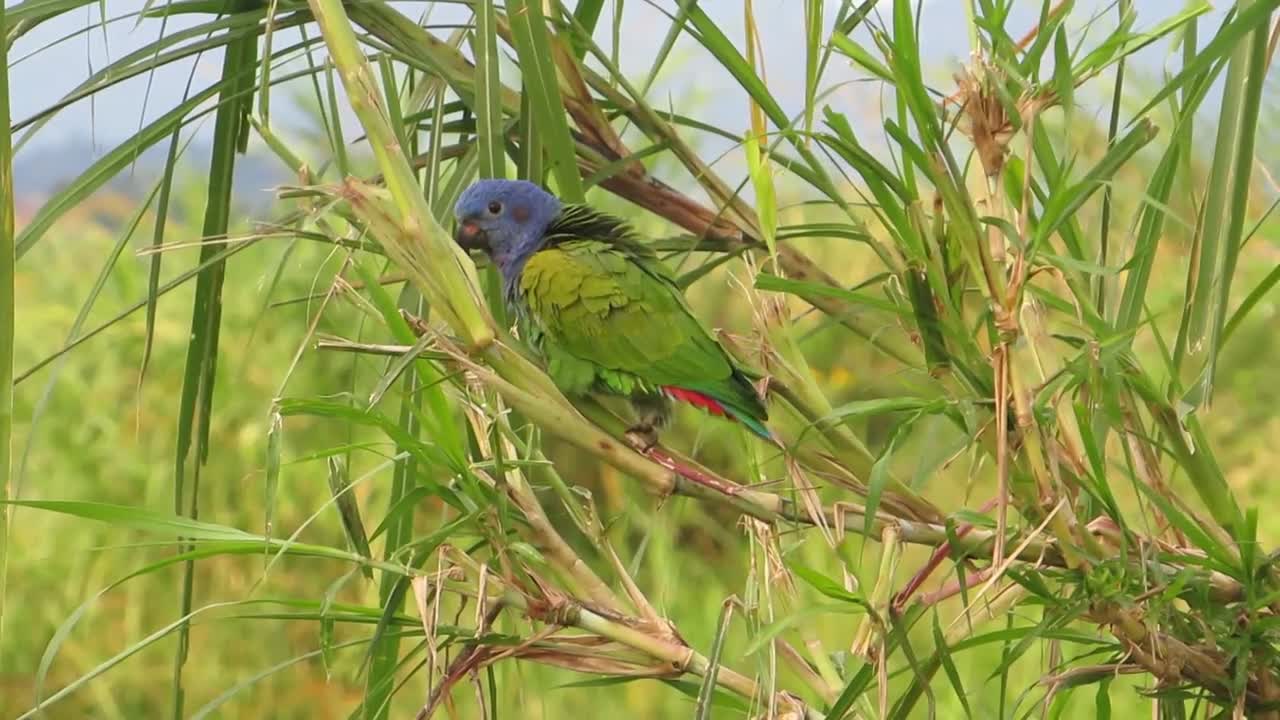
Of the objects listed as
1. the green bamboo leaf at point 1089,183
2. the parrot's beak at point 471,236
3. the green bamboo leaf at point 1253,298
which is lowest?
the green bamboo leaf at point 1253,298

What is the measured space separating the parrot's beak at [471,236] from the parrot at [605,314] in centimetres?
2

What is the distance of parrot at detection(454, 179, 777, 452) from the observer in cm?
109

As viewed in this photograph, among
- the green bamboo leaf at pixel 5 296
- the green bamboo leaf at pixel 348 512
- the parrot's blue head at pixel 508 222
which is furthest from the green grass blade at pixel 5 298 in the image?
the parrot's blue head at pixel 508 222

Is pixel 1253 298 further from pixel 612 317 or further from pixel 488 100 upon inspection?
pixel 612 317

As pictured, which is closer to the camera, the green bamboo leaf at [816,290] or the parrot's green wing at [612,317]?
the green bamboo leaf at [816,290]

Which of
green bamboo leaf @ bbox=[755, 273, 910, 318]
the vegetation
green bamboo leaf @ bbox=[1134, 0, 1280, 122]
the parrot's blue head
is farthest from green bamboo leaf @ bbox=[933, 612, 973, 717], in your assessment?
the parrot's blue head

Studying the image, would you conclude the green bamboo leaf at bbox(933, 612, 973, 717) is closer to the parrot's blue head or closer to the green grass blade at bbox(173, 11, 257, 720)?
the green grass blade at bbox(173, 11, 257, 720)

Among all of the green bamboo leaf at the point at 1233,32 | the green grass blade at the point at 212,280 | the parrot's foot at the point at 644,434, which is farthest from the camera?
the parrot's foot at the point at 644,434

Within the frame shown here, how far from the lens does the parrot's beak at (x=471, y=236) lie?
1258 mm

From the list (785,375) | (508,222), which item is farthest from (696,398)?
(785,375)

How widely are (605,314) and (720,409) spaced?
0.15 meters

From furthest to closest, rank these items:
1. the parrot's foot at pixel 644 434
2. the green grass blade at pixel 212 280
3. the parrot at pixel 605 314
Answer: the parrot at pixel 605 314 < the parrot's foot at pixel 644 434 < the green grass blade at pixel 212 280

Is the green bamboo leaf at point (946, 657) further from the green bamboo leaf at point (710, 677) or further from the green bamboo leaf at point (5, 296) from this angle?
the green bamboo leaf at point (5, 296)

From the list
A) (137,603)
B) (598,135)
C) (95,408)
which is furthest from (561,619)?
(95,408)
